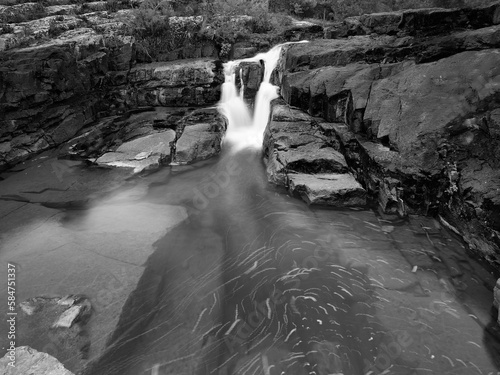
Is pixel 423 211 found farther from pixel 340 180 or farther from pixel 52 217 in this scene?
pixel 52 217

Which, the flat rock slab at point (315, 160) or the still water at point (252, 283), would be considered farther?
the flat rock slab at point (315, 160)

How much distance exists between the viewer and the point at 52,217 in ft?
26.3

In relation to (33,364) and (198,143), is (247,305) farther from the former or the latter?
(198,143)

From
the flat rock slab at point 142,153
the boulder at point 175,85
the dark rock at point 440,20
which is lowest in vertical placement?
the flat rock slab at point 142,153

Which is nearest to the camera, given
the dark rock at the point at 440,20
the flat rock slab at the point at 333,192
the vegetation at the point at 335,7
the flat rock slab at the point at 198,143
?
the flat rock slab at the point at 333,192

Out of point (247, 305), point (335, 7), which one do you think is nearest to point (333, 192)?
point (247, 305)

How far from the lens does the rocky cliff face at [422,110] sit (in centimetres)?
647

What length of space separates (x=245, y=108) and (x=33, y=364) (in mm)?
11528

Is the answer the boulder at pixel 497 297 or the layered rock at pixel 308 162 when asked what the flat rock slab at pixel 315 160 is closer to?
the layered rock at pixel 308 162

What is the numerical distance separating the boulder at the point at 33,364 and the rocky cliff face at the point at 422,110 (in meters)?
7.39

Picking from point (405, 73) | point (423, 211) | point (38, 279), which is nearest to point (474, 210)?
point (423, 211)

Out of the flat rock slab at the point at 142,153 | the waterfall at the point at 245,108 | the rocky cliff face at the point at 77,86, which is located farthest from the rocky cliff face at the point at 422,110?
the rocky cliff face at the point at 77,86

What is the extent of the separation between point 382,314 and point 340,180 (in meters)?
4.21

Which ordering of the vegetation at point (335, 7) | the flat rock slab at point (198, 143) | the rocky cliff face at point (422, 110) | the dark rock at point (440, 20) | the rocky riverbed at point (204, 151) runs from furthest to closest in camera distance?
the vegetation at point (335, 7)
the flat rock slab at point (198, 143)
the dark rock at point (440, 20)
the rocky cliff face at point (422, 110)
the rocky riverbed at point (204, 151)
